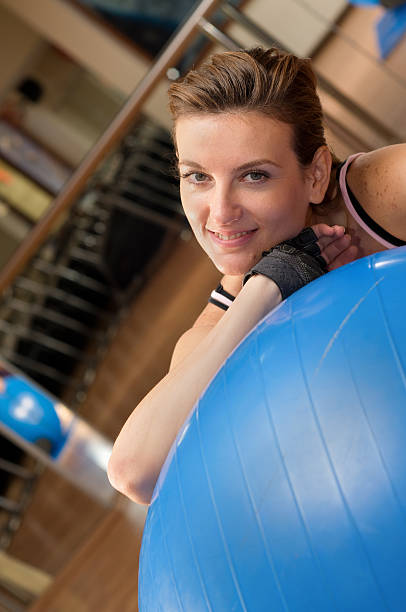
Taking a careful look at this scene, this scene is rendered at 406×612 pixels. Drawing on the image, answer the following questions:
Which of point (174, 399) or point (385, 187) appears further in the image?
point (385, 187)

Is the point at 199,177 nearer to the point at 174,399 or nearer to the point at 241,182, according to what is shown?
the point at 241,182

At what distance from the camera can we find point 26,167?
6.52 meters

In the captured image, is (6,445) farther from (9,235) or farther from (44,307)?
(9,235)

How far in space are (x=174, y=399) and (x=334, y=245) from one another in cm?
26

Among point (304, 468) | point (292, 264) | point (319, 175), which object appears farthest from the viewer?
point (319, 175)

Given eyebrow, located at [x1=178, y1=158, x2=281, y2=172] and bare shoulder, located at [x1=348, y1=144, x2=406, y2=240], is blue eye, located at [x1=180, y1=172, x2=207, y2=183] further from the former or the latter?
bare shoulder, located at [x1=348, y1=144, x2=406, y2=240]

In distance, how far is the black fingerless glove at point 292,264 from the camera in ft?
2.64

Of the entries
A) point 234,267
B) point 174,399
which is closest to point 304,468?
point 174,399

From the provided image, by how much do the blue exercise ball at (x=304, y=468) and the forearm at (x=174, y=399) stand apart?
0.07 meters

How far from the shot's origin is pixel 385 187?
93 cm

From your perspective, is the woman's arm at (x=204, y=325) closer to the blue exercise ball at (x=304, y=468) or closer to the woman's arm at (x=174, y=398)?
the woman's arm at (x=174, y=398)

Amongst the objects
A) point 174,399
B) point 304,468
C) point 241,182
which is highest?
point 241,182

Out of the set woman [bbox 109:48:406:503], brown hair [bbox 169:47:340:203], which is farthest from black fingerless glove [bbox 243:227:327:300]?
brown hair [bbox 169:47:340:203]

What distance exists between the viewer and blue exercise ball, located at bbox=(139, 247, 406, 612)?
61 cm
